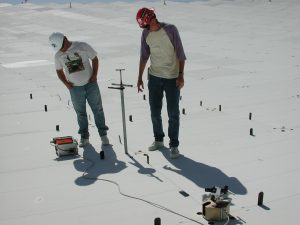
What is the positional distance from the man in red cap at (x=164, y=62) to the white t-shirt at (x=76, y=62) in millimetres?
736

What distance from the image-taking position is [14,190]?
4.16 metres

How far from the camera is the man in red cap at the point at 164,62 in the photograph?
461cm

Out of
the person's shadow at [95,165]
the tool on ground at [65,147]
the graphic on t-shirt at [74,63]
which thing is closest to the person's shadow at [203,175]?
the person's shadow at [95,165]

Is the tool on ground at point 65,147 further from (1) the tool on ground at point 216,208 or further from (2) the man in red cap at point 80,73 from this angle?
(1) the tool on ground at point 216,208

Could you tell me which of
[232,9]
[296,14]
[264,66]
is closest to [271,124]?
[264,66]

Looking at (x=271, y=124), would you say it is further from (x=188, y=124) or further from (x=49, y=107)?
(x=49, y=107)

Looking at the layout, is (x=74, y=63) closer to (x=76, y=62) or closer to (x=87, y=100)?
(x=76, y=62)

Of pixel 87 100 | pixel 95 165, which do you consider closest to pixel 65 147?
pixel 95 165

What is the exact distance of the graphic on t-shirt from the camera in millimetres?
5059

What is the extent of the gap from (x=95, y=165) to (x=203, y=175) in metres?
1.34

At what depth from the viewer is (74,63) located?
5.08m

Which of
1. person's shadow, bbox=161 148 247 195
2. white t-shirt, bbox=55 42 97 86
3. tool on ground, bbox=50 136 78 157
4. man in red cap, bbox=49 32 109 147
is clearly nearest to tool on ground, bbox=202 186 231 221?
person's shadow, bbox=161 148 247 195

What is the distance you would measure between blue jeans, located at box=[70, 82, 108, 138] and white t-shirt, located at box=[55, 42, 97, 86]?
0.36 ft

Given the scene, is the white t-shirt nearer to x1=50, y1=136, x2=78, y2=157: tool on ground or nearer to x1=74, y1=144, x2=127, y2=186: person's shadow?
x1=50, y1=136, x2=78, y2=157: tool on ground
